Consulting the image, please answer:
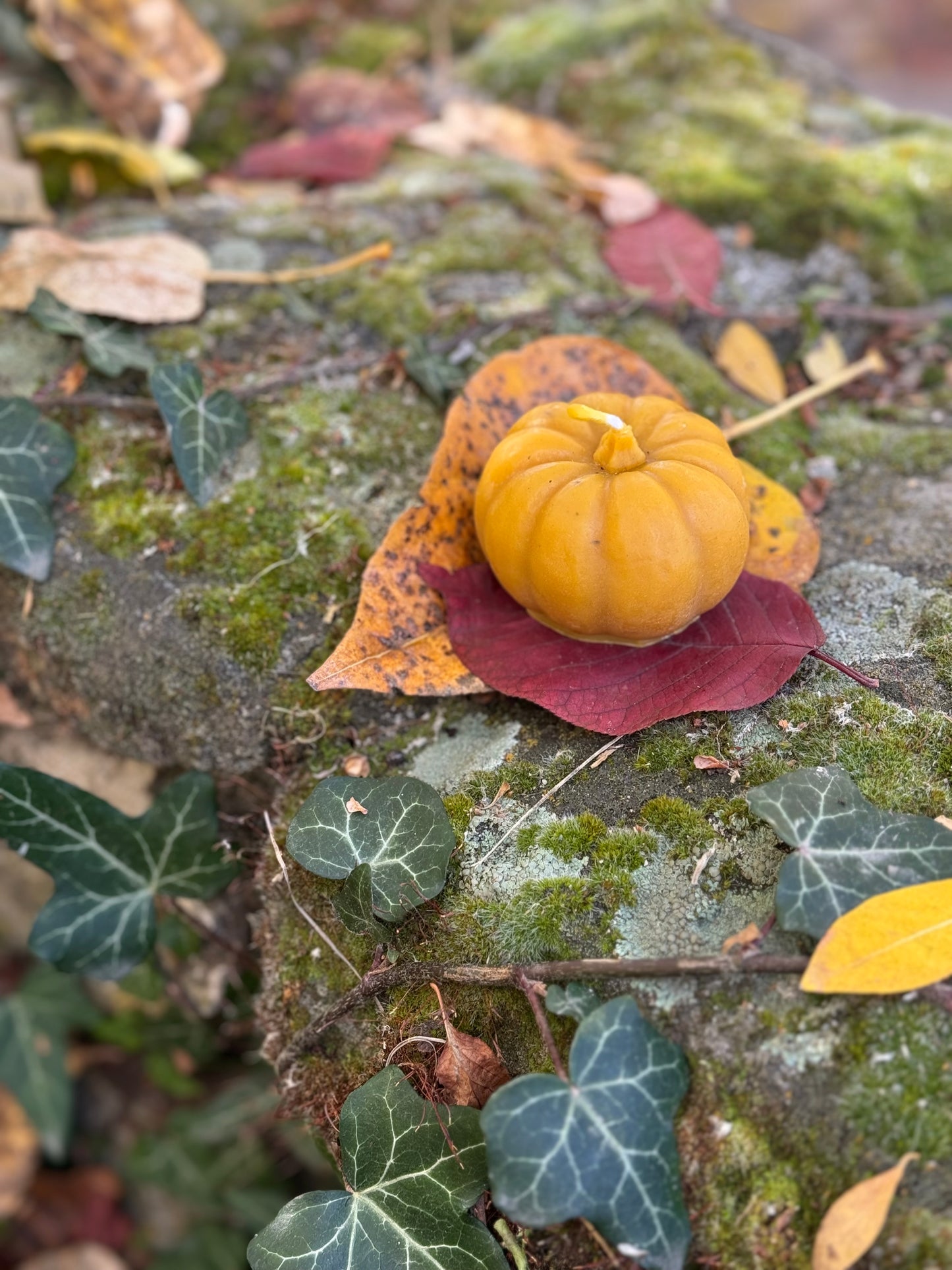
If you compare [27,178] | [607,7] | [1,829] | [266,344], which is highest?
[607,7]

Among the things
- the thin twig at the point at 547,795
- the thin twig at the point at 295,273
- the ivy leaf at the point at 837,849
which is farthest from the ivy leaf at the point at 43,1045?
the ivy leaf at the point at 837,849

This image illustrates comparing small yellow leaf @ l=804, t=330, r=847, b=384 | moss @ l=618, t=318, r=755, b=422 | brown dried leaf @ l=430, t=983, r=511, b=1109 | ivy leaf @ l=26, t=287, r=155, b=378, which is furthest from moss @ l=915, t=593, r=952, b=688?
ivy leaf @ l=26, t=287, r=155, b=378

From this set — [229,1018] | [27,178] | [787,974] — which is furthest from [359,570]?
[27,178]

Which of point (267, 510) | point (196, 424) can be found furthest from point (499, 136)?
point (267, 510)

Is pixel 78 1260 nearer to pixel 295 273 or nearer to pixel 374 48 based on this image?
pixel 295 273

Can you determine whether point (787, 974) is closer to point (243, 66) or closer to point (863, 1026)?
point (863, 1026)
